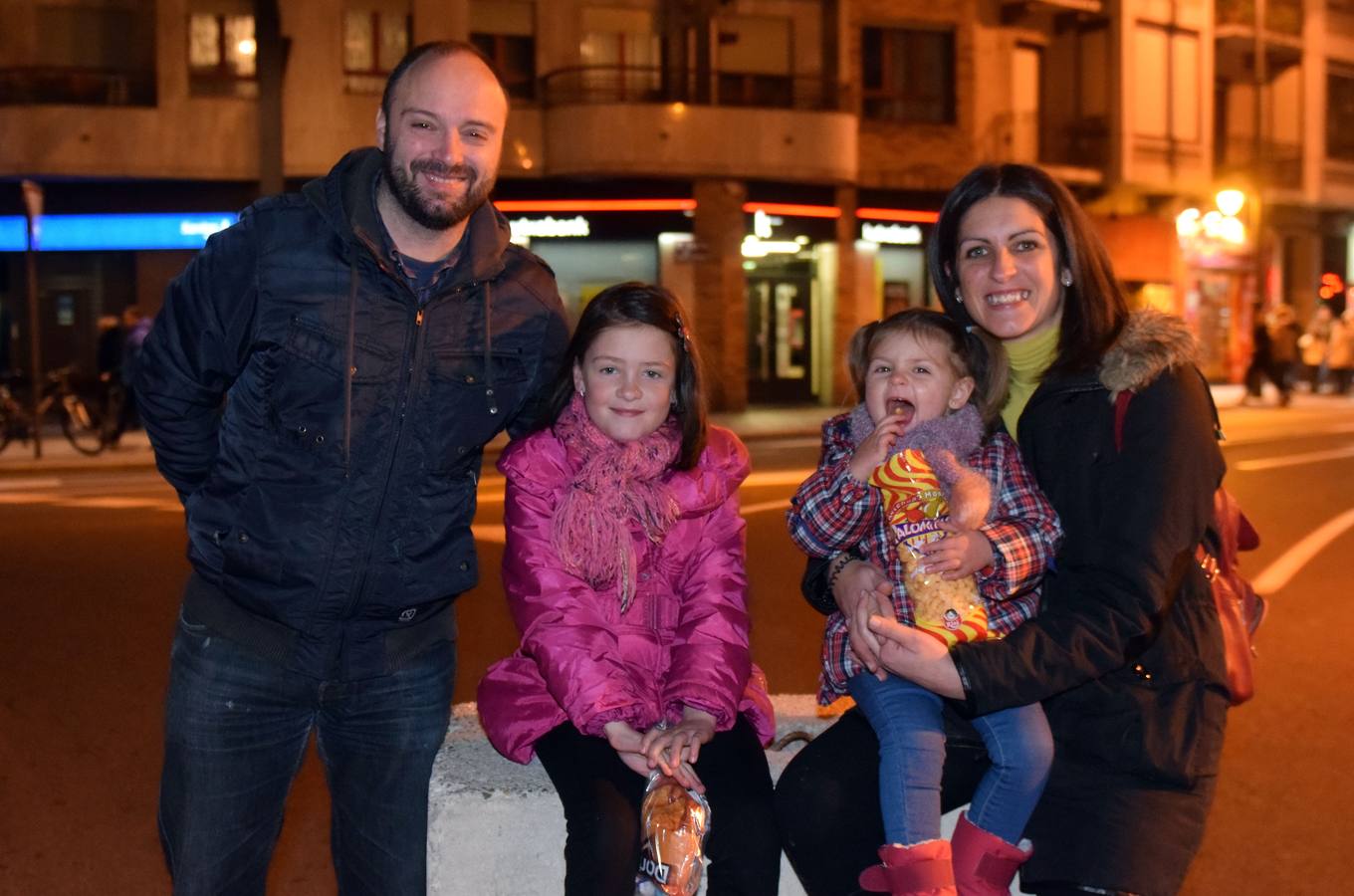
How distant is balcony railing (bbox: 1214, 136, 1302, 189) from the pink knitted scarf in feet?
119

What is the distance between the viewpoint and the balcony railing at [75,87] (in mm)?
26391

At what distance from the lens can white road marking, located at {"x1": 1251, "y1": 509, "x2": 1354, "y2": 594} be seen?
10.4m

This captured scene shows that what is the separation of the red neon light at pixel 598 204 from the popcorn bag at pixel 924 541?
25.0 metres

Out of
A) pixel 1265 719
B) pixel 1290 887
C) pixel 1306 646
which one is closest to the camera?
pixel 1290 887

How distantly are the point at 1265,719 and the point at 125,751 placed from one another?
5.10 metres

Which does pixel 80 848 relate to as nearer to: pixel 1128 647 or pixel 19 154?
pixel 1128 647

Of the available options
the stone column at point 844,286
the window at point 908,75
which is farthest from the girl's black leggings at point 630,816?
the window at point 908,75

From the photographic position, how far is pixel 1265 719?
6.98 meters

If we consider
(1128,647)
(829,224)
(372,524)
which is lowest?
(1128,647)

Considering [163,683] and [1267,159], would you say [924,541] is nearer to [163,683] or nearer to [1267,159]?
[163,683]

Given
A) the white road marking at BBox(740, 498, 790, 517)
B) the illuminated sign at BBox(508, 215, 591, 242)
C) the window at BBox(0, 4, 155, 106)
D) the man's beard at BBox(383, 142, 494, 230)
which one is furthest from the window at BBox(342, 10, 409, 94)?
the man's beard at BBox(383, 142, 494, 230)

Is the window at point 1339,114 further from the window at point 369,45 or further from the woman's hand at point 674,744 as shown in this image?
the woman's hand at point 674,744

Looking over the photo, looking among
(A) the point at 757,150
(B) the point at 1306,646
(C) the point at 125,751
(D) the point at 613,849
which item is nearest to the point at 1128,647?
(D) the point at 613,849

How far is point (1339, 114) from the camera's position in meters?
41.5
